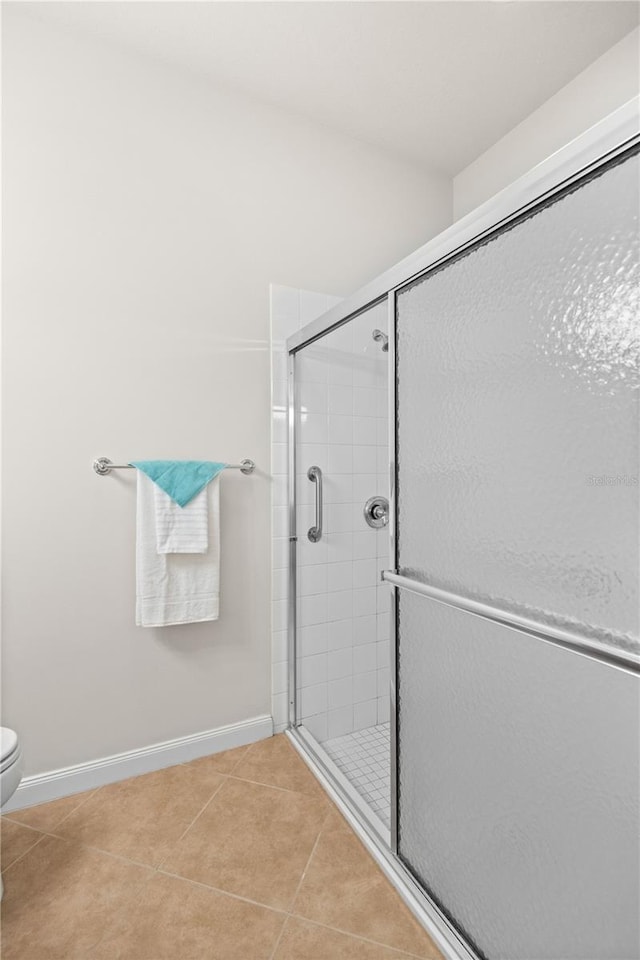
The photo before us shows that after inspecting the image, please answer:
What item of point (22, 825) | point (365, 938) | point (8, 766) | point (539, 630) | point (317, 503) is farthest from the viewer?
point (317, 503)

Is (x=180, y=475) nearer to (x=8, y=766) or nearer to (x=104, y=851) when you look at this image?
(x=8, y=766)

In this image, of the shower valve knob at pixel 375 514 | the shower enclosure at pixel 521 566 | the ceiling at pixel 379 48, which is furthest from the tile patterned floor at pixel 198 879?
the ceiling at pixel 379 48

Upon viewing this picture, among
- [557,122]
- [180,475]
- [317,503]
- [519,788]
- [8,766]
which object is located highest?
[557,122]

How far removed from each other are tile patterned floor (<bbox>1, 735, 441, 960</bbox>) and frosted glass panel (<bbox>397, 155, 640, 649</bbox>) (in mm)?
883

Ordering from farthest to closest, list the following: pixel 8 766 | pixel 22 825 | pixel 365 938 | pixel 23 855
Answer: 1. pixel 22 825
2. pixel 23 855
3. pixel 8 766
4. pixel 365 938

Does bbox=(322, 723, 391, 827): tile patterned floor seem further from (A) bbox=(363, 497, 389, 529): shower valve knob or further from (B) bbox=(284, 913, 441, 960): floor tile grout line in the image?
(A) bbox=(363, 497, 389, 529): shower valve knob

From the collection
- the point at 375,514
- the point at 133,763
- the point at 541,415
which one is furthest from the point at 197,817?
the point at 541,415

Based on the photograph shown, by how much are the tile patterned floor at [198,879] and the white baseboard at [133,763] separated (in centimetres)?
4

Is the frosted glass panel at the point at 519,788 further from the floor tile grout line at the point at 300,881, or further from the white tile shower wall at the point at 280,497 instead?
the white tile shower wall at the point at 280,497

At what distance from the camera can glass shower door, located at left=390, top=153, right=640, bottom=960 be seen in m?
0.81

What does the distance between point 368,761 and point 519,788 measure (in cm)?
111

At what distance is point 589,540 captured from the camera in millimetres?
858

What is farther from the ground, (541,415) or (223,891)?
(541,415)

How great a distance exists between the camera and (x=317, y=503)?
2.07 m
